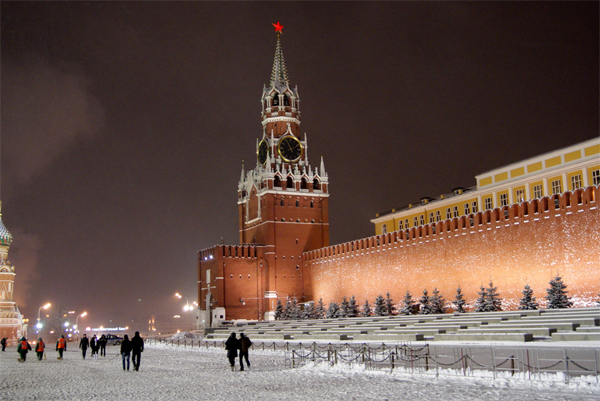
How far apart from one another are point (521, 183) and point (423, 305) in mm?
10511

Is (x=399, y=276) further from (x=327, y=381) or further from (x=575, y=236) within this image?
(x=327, y=381)

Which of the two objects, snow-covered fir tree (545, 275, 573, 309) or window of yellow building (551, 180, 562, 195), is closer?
snow-covered fir tree (545, 275, 573, 309)

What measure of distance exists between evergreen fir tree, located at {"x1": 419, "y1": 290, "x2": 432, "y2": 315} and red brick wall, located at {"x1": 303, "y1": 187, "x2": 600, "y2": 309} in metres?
1.59

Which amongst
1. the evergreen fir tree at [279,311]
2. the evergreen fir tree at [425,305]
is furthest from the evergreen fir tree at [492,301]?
the evergreen fir tree at [279,311]

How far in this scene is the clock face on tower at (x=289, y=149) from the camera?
53.2 meters

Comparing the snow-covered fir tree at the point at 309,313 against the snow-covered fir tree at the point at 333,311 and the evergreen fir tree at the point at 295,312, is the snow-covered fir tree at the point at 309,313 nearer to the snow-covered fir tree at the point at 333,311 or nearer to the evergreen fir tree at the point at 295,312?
the evergreen fir tree at the point at 295,312

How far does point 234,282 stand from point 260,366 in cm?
3185

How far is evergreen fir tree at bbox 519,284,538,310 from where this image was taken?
26.5 m

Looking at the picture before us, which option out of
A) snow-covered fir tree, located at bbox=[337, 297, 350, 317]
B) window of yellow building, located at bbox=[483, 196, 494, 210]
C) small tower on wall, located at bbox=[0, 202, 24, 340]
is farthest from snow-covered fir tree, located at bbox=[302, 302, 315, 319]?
small tower on wall, located at bbox=[0, 202, 24, 340]

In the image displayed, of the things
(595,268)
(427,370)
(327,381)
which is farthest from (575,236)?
(327,381)

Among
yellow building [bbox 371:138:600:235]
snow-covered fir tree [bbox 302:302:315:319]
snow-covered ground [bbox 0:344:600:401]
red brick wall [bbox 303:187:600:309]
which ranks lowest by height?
snow-covered ground [bbox 0:344:600:401]

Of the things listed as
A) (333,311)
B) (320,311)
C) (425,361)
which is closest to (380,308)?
(333,311)

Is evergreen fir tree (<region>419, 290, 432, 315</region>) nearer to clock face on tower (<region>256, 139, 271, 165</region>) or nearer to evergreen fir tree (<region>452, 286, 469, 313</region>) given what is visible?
evergreen fir tree (<region>452, 286, 469, 313</region>)

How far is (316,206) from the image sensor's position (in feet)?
172
